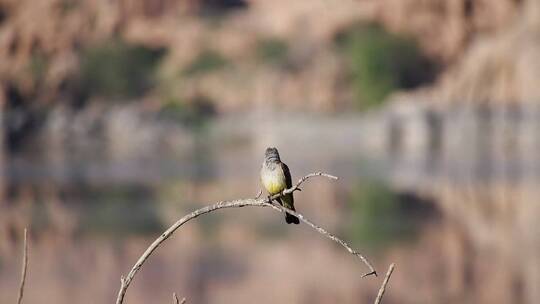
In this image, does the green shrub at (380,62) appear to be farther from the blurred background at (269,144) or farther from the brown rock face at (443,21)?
the brown rock face at (443,21)

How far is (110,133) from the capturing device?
51.2m

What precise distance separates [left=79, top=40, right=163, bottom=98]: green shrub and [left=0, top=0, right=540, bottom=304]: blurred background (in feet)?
0.53

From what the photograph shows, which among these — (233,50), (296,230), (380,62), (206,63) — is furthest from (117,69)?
(296,230)

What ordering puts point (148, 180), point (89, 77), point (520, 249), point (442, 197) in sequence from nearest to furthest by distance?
point (520, 249) < point (442, 197) < point (148, 180) < point (89, 77)

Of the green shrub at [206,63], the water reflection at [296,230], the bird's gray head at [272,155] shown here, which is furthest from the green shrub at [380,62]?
the bird's gray head at [272,155]

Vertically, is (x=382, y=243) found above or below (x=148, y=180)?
below

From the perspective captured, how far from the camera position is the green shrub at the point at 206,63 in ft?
199

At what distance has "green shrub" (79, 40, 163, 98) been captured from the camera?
57.7m

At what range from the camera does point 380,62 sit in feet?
177

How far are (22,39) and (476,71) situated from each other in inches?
1161

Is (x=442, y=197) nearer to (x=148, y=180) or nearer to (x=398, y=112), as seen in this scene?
(x=148, y=180)

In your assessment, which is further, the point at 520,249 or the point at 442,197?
the point at 442,197

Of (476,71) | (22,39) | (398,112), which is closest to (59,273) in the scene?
(398,112)

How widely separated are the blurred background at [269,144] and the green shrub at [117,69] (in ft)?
0.53
